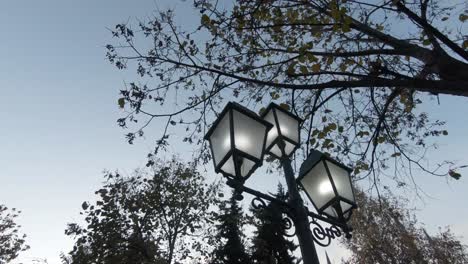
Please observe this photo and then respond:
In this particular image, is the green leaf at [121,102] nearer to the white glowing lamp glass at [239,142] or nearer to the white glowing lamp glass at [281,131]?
the white glowing lamp glass at [281,131]

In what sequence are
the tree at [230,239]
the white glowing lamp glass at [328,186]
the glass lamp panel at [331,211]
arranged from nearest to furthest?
the white glowing lamp glass at [328,186], the glass lamp panel at [331,211], the tree at [230,239]

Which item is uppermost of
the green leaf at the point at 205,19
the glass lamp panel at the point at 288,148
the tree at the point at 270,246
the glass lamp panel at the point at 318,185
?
the tree at the point at 270,246

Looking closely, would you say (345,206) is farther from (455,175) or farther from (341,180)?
(455,175)

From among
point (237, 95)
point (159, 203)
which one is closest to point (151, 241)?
point (159, 203)

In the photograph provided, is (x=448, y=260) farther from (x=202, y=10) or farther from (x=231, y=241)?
(x=202, y=10)

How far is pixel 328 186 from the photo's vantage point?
3496 millimetres

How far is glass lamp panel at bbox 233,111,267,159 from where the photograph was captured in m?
2.92

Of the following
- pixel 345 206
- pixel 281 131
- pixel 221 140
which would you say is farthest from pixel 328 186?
pixel 221 140

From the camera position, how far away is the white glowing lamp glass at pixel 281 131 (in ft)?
12.4

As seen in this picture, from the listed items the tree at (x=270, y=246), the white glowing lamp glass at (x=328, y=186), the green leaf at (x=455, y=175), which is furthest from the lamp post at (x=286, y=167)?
the tree at (x=270, y=246)

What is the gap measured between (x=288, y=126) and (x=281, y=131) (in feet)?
0.49

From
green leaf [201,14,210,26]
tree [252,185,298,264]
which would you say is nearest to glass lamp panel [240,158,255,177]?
green leaf [201,14,210,26]

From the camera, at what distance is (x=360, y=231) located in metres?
24.2

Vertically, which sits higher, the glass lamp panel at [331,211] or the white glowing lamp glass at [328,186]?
the white glowing lamp glass at [328,186]
